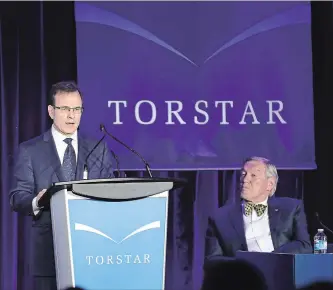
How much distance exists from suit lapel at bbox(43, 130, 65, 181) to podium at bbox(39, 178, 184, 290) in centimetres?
46

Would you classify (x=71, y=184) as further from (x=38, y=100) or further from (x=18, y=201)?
(x=38, y=100)

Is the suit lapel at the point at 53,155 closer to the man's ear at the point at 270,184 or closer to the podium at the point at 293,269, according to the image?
the podium at the point at 293,269

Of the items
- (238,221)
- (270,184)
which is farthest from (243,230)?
(270,184)

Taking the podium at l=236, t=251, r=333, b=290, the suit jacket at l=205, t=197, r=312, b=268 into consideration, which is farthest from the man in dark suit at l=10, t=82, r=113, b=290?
the suit jacket at l=205, t=197, r=312, b=268

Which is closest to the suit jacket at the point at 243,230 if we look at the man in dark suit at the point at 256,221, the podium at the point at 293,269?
the man in dark suit at the point at 256,221

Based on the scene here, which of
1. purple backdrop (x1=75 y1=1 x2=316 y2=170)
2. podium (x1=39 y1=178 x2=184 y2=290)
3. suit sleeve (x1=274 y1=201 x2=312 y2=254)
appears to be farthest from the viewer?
purple backdrop (x1=75 y1=1 x2=316 y2=170)

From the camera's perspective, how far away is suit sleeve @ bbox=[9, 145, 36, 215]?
369 centimetres

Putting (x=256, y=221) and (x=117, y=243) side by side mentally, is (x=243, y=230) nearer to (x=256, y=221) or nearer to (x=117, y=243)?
(x=256, y=221)

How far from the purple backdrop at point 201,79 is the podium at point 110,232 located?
273 cm

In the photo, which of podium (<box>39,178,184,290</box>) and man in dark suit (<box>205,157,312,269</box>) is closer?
podium (<box>39,178,184,290</box>)

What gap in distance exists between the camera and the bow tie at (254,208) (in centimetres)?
498

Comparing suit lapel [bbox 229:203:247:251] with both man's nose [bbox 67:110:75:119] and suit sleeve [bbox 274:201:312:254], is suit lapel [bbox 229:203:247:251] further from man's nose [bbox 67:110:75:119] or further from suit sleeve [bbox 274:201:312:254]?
man's nose [bbox 67:110:75:119]

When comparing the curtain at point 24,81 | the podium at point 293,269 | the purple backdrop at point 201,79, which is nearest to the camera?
the podium at point 293,269

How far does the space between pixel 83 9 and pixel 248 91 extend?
1401 millimetres
